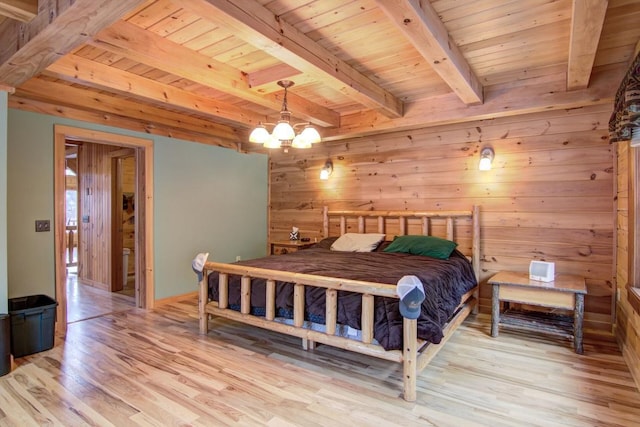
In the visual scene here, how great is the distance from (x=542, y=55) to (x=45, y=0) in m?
3.33

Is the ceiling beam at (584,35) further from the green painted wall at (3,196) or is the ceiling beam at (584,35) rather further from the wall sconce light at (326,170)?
the green painted wall at (3,196)

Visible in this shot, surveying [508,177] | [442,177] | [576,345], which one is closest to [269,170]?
[442,177]

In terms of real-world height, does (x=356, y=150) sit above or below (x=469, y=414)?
above

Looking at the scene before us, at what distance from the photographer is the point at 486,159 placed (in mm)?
3836

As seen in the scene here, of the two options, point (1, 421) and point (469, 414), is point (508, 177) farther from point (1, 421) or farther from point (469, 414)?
point (1, 421)

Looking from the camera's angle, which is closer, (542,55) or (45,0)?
(45,0)

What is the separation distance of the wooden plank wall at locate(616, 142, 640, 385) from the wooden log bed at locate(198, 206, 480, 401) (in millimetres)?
1199

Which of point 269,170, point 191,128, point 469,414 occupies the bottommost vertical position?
point 469,414

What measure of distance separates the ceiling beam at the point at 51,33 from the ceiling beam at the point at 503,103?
3014 mm

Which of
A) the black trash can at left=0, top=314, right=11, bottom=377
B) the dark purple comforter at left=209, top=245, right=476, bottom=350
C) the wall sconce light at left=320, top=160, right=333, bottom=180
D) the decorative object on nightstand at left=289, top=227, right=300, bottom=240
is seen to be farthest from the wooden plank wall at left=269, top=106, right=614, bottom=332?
the black trash can at left=0, top=314, right=11, bottom=377

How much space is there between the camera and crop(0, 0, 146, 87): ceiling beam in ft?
5.58

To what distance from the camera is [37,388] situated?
7.89ft

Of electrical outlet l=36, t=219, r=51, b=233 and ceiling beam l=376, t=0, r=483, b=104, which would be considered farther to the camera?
electrical outlet l=36, t=219, r=51, b=233

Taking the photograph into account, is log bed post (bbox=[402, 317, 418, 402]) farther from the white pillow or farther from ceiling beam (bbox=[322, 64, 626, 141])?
ceiling beam (bbox=[322, 64, 626, 141])
